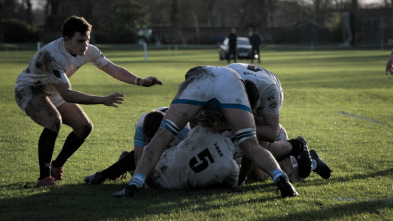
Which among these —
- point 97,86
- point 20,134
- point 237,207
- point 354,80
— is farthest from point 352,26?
point 237,207

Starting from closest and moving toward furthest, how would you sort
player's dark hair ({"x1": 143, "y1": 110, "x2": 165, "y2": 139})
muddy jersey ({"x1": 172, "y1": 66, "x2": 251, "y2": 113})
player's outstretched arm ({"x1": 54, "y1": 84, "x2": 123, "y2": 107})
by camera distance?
muddy jersey ({"x1": 172, "y1": 66, "x2": 251, "y2": 113}) → player's outstretched arm ({"x1": 54, "y1": 84, "x2": 123, "y2": 107}) → player's dark hair ({"x1": 143, "y1": 110, "x2": 165, "y2": 139})

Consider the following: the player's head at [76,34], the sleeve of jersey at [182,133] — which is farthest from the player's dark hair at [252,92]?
the player's head at [76,34]

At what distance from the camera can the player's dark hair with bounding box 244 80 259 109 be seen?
5.93 m

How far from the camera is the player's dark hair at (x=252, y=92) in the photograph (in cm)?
593

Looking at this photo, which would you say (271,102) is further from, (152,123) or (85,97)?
(85,97)

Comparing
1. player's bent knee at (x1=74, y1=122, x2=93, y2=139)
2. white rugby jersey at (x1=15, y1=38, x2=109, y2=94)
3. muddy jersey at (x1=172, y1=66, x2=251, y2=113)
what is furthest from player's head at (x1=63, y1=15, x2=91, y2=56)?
muddy jersey at (x1=172, y1=66, x2=251, y2=113)

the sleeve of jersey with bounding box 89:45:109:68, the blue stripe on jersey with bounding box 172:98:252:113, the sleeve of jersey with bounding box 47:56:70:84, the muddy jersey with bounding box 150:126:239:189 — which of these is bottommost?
the muddy jersey with bounding box 150:126:239:189

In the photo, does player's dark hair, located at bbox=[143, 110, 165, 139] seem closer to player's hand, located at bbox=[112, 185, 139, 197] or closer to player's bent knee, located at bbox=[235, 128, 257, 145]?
player's hand, located at bbox=[112, 185, 139, 197]

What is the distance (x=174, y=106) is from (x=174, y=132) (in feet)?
0.82

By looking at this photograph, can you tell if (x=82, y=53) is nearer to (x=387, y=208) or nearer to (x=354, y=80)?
(x=387, y=208)

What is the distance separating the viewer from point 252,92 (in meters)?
5.95

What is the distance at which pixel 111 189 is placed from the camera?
5875 mm

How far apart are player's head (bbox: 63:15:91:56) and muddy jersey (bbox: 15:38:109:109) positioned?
13 cm

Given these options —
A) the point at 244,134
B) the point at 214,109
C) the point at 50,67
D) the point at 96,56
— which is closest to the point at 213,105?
the point at 214,109
